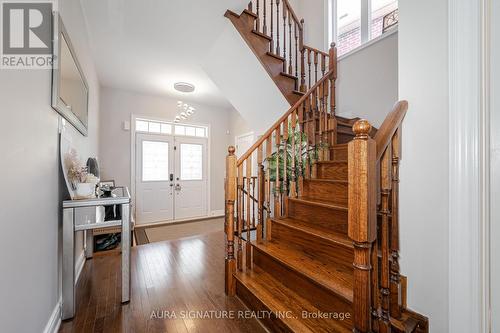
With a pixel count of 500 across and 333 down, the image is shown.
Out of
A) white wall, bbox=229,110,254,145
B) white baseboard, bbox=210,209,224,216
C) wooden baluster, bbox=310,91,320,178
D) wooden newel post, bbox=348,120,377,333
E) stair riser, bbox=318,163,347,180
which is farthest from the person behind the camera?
white baseboard, bbox=210,209,224,216

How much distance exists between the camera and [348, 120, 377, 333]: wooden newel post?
879 millimetres

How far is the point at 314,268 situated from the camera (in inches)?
57.9

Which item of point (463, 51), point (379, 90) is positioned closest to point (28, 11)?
point (463, 51)

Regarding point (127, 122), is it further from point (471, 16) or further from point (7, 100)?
point (471, 16)

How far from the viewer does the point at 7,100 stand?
95cm

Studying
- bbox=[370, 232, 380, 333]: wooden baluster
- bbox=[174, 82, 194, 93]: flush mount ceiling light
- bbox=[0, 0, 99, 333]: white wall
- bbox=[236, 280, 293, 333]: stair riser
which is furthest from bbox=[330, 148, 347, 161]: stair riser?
bbox=[174, 82, 194, 93]: flush mount ceiling light

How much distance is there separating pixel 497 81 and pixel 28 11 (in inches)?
92.9

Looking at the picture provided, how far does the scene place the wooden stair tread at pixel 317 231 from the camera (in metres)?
1.46

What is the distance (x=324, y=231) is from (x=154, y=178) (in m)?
4.12

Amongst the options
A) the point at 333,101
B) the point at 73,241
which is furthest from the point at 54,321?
the point at 333,101

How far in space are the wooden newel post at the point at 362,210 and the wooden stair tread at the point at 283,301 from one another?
0.37 meters

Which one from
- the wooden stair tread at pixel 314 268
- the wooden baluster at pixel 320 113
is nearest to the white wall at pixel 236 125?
the wooden baluster at pixel 320 113

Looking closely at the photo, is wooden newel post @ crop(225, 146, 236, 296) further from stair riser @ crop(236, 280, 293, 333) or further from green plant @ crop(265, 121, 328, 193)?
green plant @ crop(265, 121, 328, 193)

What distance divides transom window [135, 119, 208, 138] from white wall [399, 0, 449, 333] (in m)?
4.67
